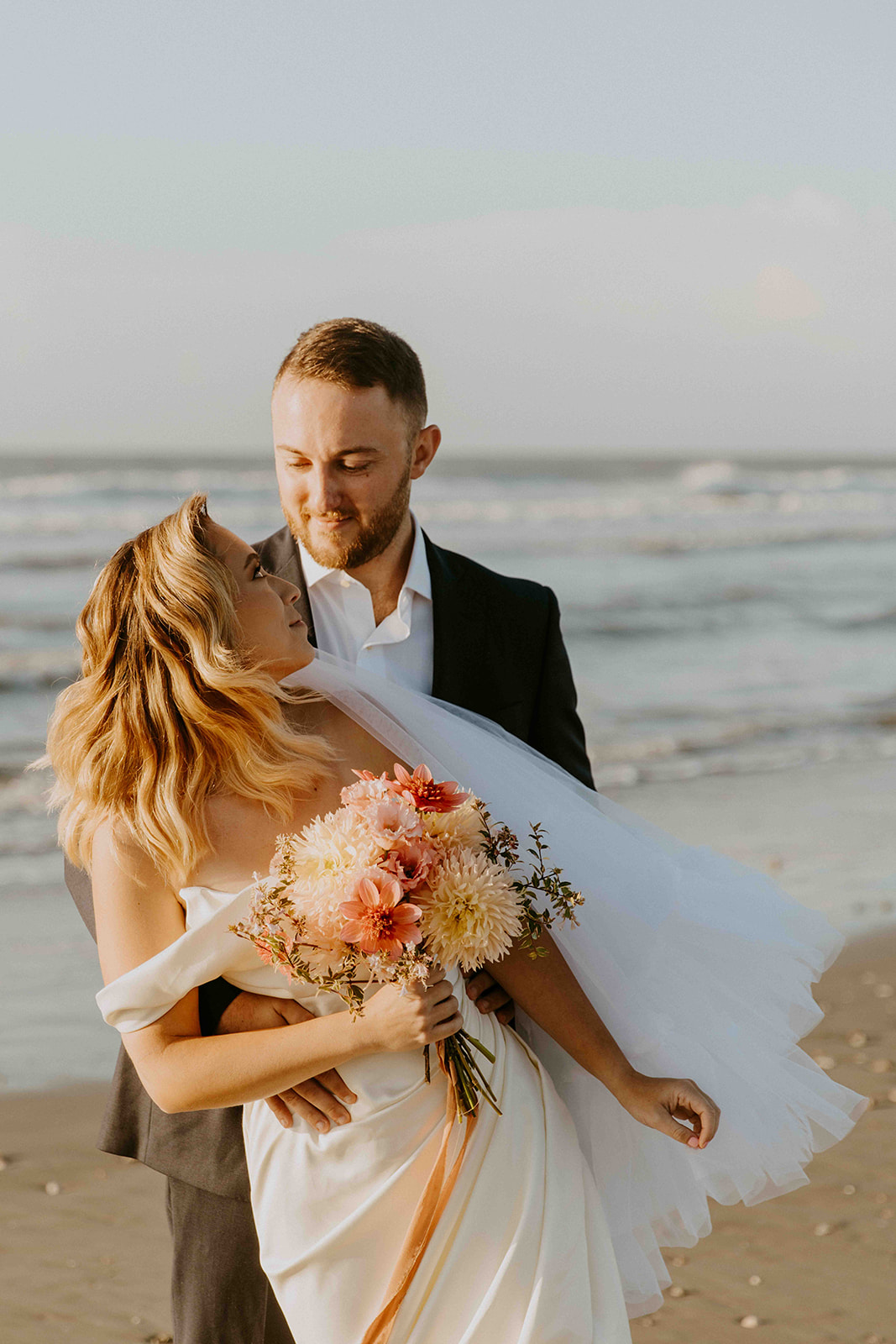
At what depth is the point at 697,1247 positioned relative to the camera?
4.41 m

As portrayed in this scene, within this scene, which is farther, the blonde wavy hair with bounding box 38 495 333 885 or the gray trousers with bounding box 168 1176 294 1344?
the gray trousers with bounding box 168 1176 294 1344

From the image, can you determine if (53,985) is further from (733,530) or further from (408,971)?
(733,530)

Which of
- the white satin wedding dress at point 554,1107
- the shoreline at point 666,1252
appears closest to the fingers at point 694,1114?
the white satin wedding dress at point 554,1107

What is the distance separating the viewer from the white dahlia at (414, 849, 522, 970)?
2.09 m

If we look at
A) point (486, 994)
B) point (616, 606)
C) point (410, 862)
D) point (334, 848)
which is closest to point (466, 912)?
point (410, 862)

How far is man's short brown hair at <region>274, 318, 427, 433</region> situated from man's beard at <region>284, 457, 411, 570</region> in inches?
8.7

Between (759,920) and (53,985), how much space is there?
3922 mm

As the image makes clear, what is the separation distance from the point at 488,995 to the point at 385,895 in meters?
0.59

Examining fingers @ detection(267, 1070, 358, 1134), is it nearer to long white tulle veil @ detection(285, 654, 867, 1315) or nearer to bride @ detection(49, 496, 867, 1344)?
bride @ detection(49, 496, 867, 1344)

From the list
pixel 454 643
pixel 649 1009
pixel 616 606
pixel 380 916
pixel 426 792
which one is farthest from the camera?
pixel 616 606

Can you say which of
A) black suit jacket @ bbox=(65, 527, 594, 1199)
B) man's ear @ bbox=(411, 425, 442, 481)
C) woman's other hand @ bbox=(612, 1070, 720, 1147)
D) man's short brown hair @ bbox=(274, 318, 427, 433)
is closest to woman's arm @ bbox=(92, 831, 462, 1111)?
woman's other hand @ bbox=(612, 1070, 720, 1147)

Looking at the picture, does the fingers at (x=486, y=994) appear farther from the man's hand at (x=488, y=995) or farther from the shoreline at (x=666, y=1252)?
the shoreline at (x=666, y=1252)

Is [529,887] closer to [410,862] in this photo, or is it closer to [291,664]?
[410,862]

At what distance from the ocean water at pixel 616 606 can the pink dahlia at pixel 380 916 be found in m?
3.64
